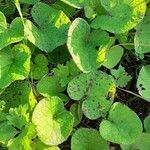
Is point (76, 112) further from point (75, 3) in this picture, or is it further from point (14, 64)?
→ point (75, 3)

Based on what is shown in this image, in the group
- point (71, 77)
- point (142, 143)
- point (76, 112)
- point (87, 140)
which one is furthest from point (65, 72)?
point (142, 143)

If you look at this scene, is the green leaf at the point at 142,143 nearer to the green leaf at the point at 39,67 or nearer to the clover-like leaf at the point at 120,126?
the clover-like leaf at the point at 120,126

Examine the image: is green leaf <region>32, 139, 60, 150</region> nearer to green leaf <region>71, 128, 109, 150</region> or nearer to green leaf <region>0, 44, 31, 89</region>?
green leaf <region>71, 128, 109, 150</region>

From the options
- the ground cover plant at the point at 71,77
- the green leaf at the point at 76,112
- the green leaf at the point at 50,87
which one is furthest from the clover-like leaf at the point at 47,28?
the green leaf at the point at 76,112

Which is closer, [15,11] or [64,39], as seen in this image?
[64,39]

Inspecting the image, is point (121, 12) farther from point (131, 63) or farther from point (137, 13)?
point (131, 63)

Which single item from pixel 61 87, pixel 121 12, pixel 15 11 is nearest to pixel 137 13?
pixel 121 12
